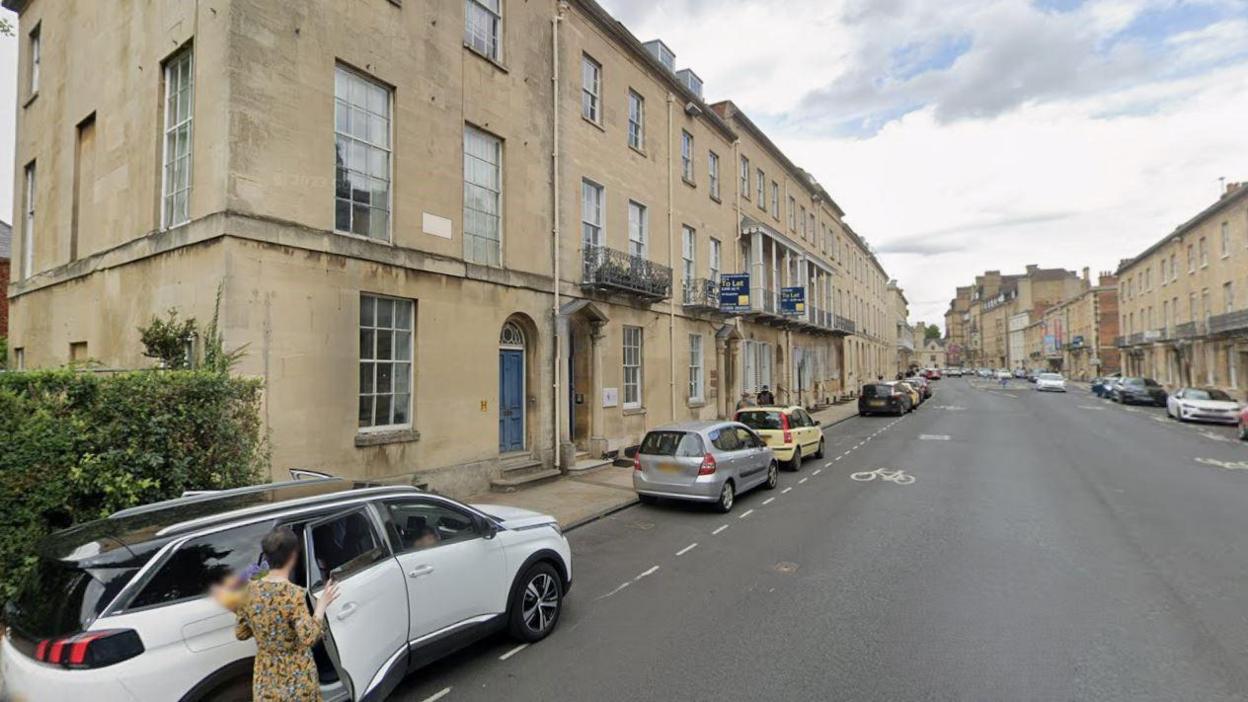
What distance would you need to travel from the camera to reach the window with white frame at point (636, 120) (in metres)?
17.7

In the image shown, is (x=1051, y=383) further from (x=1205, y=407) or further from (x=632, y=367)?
(x=632, y=367)

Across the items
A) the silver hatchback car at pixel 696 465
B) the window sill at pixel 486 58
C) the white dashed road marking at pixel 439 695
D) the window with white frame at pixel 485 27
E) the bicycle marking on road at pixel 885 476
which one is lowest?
the white dashed road marking at pixel 439 695

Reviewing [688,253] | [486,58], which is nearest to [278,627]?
[486,58]

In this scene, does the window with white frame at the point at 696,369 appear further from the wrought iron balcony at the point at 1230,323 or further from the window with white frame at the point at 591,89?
the wrought iron balcony at the point at 1230,323

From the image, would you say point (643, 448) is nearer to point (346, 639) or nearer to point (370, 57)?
point (346, 639)

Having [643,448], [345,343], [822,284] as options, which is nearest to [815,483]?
[643,448]

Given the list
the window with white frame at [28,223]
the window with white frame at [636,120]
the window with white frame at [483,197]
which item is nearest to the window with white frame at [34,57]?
the window with white frame at [28,223]

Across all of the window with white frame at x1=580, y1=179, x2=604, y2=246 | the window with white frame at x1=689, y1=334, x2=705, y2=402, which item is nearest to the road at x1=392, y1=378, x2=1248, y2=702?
the window with white frame at x1=580, y1=179, x2=604, y2=246

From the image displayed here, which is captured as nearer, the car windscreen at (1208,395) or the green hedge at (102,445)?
the green hedge at (102,445)

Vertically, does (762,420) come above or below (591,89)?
below

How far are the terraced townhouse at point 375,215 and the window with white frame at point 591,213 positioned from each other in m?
0.06

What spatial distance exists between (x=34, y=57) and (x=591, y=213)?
14.1 m

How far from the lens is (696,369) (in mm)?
20859

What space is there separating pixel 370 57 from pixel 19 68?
39.7 feet
